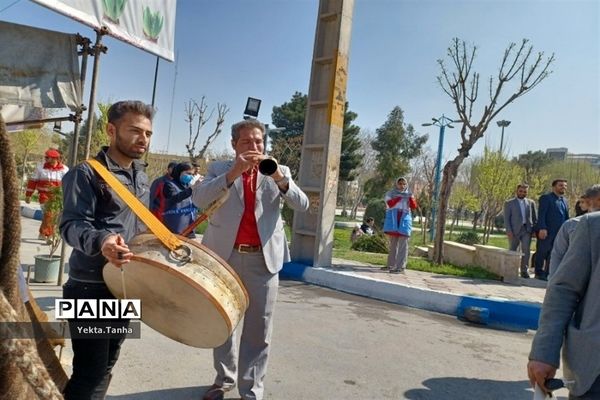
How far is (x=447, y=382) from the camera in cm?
360

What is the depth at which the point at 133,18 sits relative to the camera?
5168 mm

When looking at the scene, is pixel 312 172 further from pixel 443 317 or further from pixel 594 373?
pixel 594 373

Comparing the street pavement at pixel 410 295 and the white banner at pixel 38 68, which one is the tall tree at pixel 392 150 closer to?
the street pavement at pixel 410 295

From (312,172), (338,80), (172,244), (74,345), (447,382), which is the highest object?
(338,80)

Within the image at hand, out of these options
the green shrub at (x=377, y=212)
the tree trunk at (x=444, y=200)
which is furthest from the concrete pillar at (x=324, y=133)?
the green shrub at (x=377, y=212)

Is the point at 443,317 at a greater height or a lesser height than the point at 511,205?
lesser

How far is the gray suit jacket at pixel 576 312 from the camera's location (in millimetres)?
1656

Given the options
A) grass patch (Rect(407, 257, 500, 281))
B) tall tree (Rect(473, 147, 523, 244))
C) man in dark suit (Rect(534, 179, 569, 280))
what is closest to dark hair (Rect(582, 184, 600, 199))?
grass patch (Rect(407, 257, 500, 281))

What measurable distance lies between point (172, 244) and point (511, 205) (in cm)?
889

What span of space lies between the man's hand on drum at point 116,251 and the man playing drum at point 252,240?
3.37 feet

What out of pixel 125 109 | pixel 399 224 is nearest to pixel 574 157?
pixel 399 224

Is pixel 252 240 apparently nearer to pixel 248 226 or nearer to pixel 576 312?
pixel 248 226

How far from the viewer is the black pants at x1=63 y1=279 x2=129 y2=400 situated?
6.75ft

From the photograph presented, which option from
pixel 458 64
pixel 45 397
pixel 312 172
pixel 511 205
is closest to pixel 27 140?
pixel 312 172
